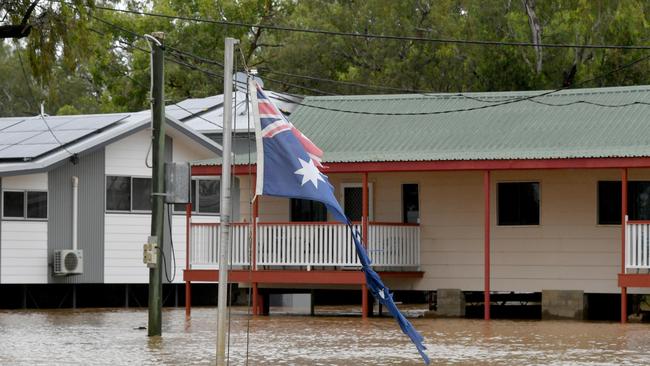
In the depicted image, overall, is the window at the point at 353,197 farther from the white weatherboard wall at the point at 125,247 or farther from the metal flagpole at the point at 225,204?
the metal flagpole at the point at 225,204

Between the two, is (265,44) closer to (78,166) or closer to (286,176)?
(78,166)

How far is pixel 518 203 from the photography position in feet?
106

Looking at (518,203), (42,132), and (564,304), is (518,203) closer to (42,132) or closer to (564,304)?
(564,304)

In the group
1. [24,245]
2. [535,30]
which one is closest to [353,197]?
[24,245]

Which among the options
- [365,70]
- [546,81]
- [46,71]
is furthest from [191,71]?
[46,71]

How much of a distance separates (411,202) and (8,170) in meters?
9.96

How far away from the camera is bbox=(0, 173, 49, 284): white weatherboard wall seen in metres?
36.2

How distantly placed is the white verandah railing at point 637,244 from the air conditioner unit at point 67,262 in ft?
47.2

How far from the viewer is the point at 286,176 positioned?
1656 centimetres

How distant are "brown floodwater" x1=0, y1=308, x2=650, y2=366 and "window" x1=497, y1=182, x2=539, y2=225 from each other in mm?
2838

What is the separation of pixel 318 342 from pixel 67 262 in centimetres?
1449

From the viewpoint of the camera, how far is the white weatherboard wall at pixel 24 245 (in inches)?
1426

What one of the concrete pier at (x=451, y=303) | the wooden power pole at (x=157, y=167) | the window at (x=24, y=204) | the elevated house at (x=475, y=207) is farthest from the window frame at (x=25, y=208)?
the wooden power pole at (x=157, y=167)

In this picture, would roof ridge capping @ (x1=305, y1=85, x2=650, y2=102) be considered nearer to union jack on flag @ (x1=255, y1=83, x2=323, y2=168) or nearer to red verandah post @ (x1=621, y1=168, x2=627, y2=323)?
red verandah post @ (x1=621, y1=168, x2=627, y2=323)
